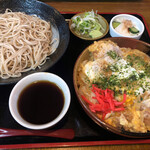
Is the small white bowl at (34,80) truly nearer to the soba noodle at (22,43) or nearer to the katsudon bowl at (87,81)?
the katsudon bowl at (87,81)

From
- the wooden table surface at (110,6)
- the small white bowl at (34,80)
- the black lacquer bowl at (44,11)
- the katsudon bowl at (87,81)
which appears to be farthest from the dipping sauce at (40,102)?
the wooden table surface at (110,6)

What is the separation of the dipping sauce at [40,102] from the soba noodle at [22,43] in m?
0.36

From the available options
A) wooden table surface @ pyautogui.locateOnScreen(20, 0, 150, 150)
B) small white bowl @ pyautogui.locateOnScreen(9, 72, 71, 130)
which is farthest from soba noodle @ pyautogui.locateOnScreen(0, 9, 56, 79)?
wooden table surface @ pyautogui.locateOnScreen(20, 0, 150, 150)

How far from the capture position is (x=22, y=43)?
165cm

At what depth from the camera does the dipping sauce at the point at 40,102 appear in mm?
1160

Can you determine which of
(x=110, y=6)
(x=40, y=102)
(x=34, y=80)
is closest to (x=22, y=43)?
(x=34, y=80)

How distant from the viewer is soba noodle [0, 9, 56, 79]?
157 centimetres

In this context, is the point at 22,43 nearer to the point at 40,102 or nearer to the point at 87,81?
the point at 40,102

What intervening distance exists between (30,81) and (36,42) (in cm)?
67

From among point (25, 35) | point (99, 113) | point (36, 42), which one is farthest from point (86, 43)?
point (99, 113)

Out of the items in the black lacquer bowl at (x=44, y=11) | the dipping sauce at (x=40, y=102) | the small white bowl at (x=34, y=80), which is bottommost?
the dipping sauce at (x=40, y=102)

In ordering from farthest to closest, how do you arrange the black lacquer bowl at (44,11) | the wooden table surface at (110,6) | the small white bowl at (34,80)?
the wooden table surface at (110,6)
the black lacquer bowl at (44,11)
the small white bowl at (34,80)

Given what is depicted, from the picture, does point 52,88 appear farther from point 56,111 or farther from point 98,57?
point 98,57

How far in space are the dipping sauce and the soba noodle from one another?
0.36 m
